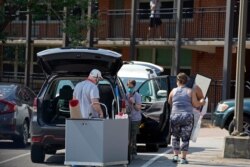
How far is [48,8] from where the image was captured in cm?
2105

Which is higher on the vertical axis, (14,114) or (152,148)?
→ (14,114)

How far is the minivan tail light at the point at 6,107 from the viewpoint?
14.0 meters

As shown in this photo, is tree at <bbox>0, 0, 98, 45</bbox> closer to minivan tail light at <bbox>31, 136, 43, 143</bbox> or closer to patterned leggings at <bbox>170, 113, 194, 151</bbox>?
minivan tail light at <bbox>31, 136, 43, 143</bbox>

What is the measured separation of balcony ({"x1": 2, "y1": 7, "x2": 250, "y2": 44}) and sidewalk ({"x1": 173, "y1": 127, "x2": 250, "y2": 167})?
6709 mm

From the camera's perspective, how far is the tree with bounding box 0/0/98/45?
2048cm

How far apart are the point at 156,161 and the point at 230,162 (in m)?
1.44

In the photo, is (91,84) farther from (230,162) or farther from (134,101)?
(230,162)

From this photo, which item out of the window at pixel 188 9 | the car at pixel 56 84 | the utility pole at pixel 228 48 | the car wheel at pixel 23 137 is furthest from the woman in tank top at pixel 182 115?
the window at pixel 188 9

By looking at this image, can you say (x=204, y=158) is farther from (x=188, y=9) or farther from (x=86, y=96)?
(x=188, y=9)

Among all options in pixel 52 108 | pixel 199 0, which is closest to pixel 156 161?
pixel 52 108

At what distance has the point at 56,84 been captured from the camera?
41.5 feet

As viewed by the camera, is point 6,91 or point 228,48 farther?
point 228,48

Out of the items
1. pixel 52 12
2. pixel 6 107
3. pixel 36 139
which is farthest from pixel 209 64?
pixel 36 139

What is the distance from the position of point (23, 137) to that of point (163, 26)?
12935mm
